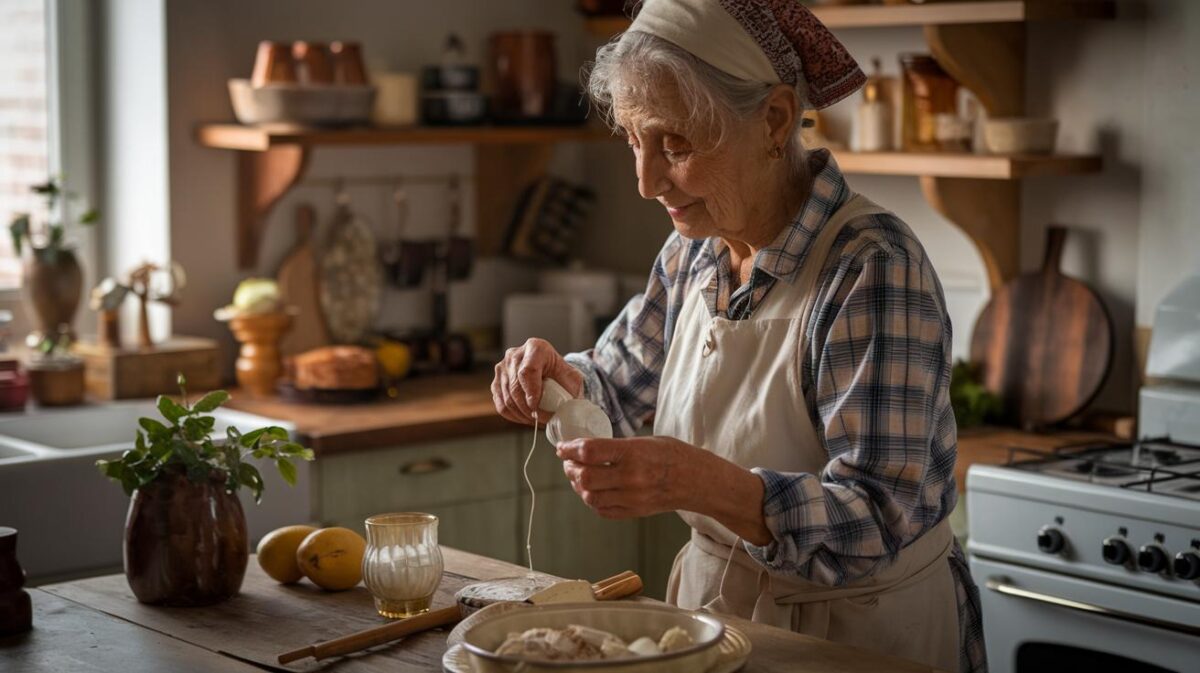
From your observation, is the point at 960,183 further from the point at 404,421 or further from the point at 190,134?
the point at 190,134

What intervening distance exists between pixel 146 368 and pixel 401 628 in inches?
73.8

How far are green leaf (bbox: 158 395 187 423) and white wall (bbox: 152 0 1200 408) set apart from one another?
5.83 ft

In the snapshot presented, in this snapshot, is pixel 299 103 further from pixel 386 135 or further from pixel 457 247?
pixel 457 247

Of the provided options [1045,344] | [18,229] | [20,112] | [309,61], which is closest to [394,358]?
[309,61]

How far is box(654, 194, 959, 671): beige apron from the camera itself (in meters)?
1.97

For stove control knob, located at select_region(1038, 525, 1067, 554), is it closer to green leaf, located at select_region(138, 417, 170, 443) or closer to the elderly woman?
the elderly woman

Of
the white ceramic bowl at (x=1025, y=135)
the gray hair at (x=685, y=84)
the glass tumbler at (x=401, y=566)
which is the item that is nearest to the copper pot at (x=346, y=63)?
A: the white ceramic bowl at (x=1025, y=135)

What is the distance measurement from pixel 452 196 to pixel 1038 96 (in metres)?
1.53

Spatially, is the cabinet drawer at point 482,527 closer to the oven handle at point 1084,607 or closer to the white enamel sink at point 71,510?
the white enamel sink at point 71,510

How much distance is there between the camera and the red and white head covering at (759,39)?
1.89 m

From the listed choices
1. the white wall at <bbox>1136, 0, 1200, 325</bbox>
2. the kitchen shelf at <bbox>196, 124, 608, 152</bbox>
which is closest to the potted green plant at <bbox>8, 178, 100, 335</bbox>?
the kitchen shelf at <bbox>196, 124, 608, 152</bbox>

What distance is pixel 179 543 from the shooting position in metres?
1.90

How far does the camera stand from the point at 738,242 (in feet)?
6.85

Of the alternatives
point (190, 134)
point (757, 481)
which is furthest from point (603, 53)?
point (190, 134)
